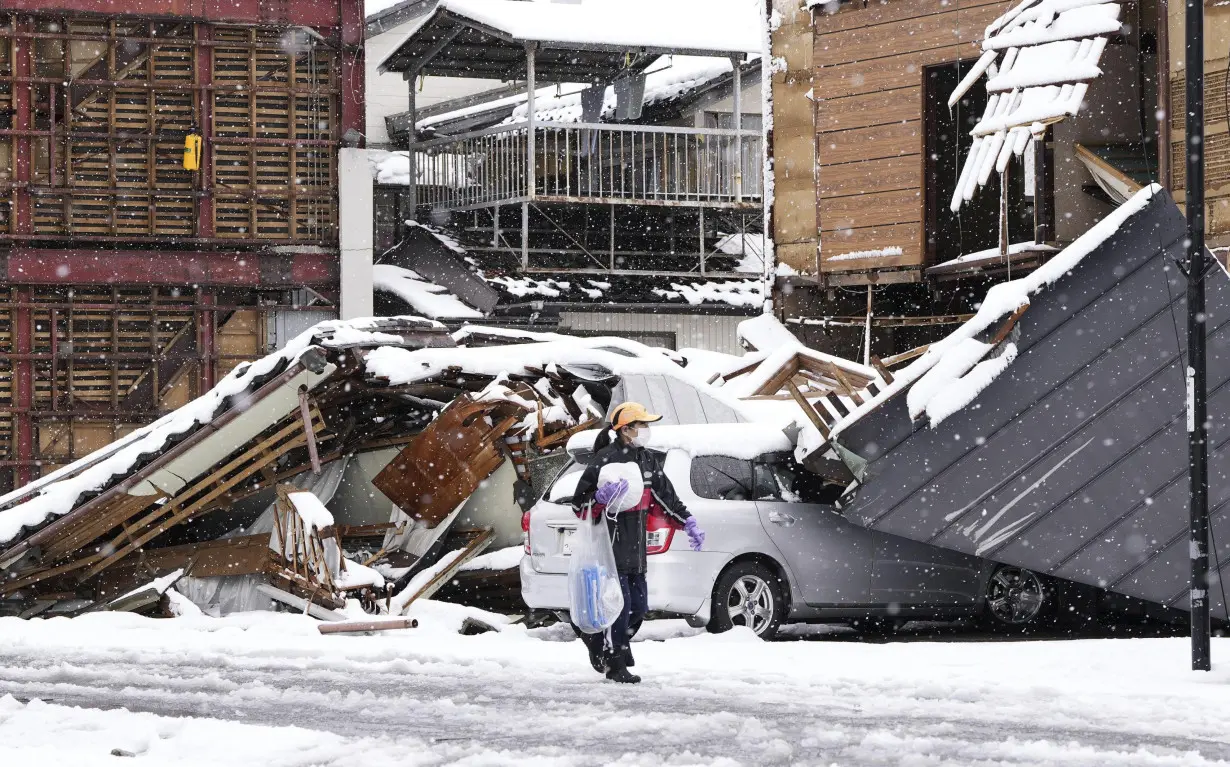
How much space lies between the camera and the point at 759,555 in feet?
45.8

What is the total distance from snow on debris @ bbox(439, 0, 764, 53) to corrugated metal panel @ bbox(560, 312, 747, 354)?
4.51 meters

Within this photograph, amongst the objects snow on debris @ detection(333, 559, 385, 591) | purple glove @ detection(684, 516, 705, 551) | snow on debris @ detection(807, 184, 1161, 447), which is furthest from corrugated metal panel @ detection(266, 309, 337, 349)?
purple glove @ detection(684, 516, 705, 551)

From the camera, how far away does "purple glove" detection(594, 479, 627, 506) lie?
1090 centimetres

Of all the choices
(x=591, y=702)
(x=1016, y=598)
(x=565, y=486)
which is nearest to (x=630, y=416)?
(x=591, y=702)

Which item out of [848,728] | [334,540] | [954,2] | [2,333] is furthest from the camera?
[2,333]

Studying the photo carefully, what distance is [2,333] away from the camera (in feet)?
84.2

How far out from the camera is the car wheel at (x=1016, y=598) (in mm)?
15031

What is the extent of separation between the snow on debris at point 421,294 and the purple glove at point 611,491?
1682 cm

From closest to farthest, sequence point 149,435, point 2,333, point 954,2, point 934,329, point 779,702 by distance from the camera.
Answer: point 779,702
point 149,435
point 954,2
point 934,329
point 2,333

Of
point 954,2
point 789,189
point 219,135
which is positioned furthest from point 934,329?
point 219,135

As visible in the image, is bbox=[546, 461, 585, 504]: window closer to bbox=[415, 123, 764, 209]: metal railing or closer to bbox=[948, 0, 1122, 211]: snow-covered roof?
bbox=[948, 0, 1122, 211]: snow-covered roof

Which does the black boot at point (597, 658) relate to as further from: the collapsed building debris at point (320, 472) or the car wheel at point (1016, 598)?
the car wheel at point (1016, 598)

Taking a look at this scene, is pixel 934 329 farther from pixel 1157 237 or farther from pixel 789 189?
pixel 1157 237

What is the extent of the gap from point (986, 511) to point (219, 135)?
1602cm
